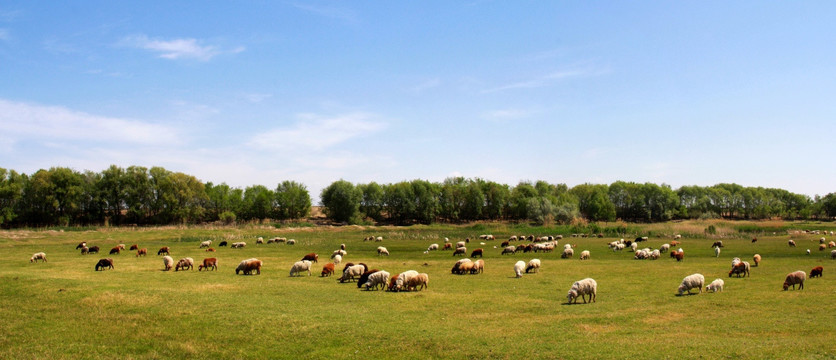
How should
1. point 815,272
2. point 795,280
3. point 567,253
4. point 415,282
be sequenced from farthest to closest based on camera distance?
point 567,253 → point 815,272 → point 415,282 → point 795,280

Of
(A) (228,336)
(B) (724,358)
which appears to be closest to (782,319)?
(B) (724,358)

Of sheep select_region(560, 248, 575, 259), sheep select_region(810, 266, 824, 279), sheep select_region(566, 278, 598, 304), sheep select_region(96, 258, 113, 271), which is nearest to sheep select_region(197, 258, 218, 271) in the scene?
sheep select_region(96, 258, 113, 271)

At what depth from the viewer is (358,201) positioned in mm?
138625

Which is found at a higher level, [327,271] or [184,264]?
[184,264]

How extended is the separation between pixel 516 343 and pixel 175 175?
394 ft

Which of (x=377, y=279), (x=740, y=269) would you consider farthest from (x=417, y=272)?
(x=740, y=269)

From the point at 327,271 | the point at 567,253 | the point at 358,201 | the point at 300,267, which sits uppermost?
the point at 358,201

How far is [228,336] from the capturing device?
16359 mm

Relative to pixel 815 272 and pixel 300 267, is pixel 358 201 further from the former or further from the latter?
pixel 815 272

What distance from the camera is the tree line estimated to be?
106m

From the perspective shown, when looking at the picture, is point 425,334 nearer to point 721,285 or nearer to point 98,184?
point 721,285

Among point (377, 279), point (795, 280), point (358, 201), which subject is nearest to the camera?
point (795, 280)

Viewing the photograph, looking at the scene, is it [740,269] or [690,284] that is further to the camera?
[740,269]

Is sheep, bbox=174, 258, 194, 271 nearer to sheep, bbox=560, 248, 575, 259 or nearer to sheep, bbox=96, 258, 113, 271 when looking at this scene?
sheep, bbox=96, 258, 113, 271
